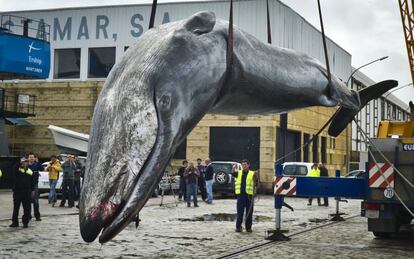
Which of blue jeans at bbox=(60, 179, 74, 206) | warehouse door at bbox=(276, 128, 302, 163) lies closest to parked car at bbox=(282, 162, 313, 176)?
warehouse door at bbox=(276, 128, 302, 163)

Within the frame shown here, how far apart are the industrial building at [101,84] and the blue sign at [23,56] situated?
13.3 feet

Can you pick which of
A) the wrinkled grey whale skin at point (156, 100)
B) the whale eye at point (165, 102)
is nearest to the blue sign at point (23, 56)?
the wrinkled grey whale skin at point (156, 100)

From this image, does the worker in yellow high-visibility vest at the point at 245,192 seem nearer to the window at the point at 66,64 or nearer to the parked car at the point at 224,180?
the parked car at the point at 224,180

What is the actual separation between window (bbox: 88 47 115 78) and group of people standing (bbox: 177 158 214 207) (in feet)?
42.7

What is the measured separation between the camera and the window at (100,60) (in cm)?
3638

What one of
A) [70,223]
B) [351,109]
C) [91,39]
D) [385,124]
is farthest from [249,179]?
[91,39]

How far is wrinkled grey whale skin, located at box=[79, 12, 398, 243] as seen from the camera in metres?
2.32

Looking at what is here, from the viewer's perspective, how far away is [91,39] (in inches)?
1452

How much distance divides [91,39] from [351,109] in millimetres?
34142

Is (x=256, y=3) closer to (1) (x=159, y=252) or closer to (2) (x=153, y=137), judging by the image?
(1) (x=159, y=252)

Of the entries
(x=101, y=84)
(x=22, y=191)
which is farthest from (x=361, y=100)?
(x=101, y=84)

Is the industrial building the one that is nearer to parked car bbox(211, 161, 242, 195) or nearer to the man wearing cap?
parked car bbox(211, 161, 242, 195)

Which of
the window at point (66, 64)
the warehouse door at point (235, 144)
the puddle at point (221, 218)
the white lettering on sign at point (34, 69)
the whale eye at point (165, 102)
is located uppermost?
the window at point (66, 64)

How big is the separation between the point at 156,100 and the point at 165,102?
4cm
